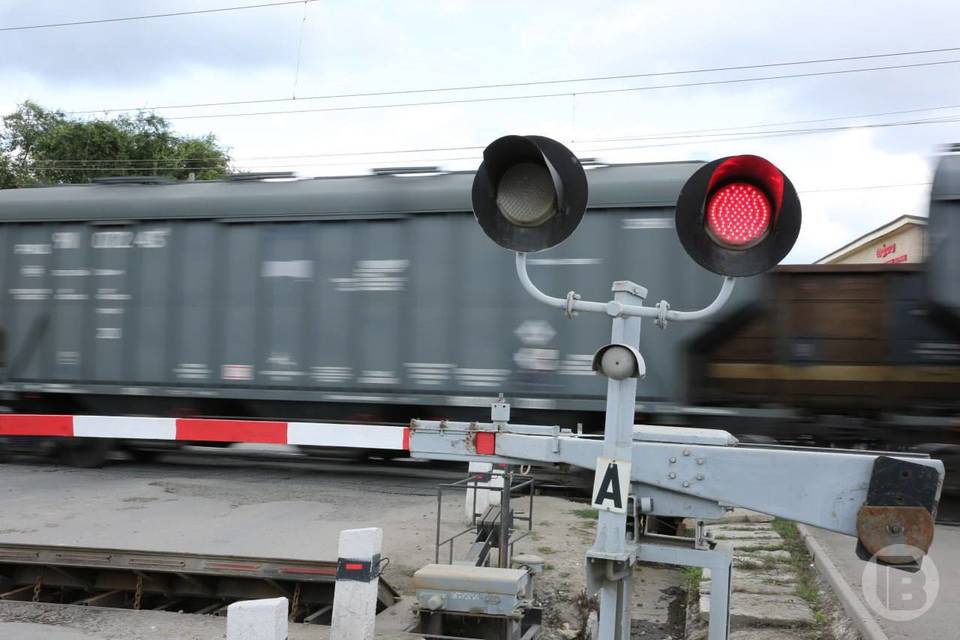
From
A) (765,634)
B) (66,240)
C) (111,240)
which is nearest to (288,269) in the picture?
(111,240)

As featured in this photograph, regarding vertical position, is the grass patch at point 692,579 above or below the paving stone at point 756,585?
below

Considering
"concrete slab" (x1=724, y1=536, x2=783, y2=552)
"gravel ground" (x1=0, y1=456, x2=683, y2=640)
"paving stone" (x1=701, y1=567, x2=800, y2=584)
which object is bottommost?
"gravel ground" (x1=0, y1=456, x2=683, y2=640)

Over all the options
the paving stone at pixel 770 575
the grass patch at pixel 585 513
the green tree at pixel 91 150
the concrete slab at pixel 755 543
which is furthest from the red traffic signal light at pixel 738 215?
the green tree at pixel 91 150

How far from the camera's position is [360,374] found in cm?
1149

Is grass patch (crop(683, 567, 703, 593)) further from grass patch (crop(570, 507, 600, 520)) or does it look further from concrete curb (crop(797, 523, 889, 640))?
grass patch (crop(570, 507, 600, 520))

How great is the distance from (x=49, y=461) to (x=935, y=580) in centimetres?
1233

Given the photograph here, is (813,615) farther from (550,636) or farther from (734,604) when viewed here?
(550,636)

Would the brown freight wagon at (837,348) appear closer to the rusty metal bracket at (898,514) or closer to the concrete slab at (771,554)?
the concrete slab at (771,554)

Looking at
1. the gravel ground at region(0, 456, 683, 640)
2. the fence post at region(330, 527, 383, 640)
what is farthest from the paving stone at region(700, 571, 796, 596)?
the fence post at region(330, 527, 383, 640)

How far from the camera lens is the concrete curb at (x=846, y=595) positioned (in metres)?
5.26

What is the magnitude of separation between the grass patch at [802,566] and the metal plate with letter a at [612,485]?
12.5ft

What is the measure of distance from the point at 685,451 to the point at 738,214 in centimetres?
90

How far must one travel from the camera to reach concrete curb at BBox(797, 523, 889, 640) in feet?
17.3

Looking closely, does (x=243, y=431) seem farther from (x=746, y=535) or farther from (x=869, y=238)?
(x=869, y=238)
